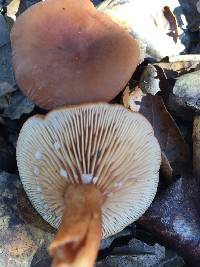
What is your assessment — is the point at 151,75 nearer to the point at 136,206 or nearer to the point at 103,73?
the point at 103,73

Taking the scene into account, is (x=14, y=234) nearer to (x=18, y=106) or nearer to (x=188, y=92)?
(x=18, y=106)

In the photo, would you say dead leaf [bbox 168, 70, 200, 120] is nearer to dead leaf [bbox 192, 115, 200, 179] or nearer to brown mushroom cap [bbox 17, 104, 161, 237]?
dead leaf [bbox 192, 115, 200, 179]

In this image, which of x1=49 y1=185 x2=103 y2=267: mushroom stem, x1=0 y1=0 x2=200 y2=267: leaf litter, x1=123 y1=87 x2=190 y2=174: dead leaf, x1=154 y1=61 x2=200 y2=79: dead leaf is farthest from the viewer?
x1=154 y1=61 x2=200 y2=79: dead leaf

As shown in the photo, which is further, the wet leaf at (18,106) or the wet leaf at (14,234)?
the wet leaf at (18,106)

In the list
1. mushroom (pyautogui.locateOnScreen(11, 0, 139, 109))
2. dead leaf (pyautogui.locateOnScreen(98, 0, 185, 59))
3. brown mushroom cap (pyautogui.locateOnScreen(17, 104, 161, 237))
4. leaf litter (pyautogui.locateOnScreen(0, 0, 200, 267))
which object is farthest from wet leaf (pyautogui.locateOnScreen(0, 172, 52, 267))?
dead leaf (pyautogui.locateOnScreen(98, 0, 185, 59))

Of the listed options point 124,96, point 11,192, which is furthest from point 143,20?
point 11,192

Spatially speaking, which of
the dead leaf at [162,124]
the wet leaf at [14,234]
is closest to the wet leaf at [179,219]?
the dead leaf at [162,124]

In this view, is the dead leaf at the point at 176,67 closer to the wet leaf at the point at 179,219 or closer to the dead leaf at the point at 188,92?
the dead leaf at the point at 188,92
